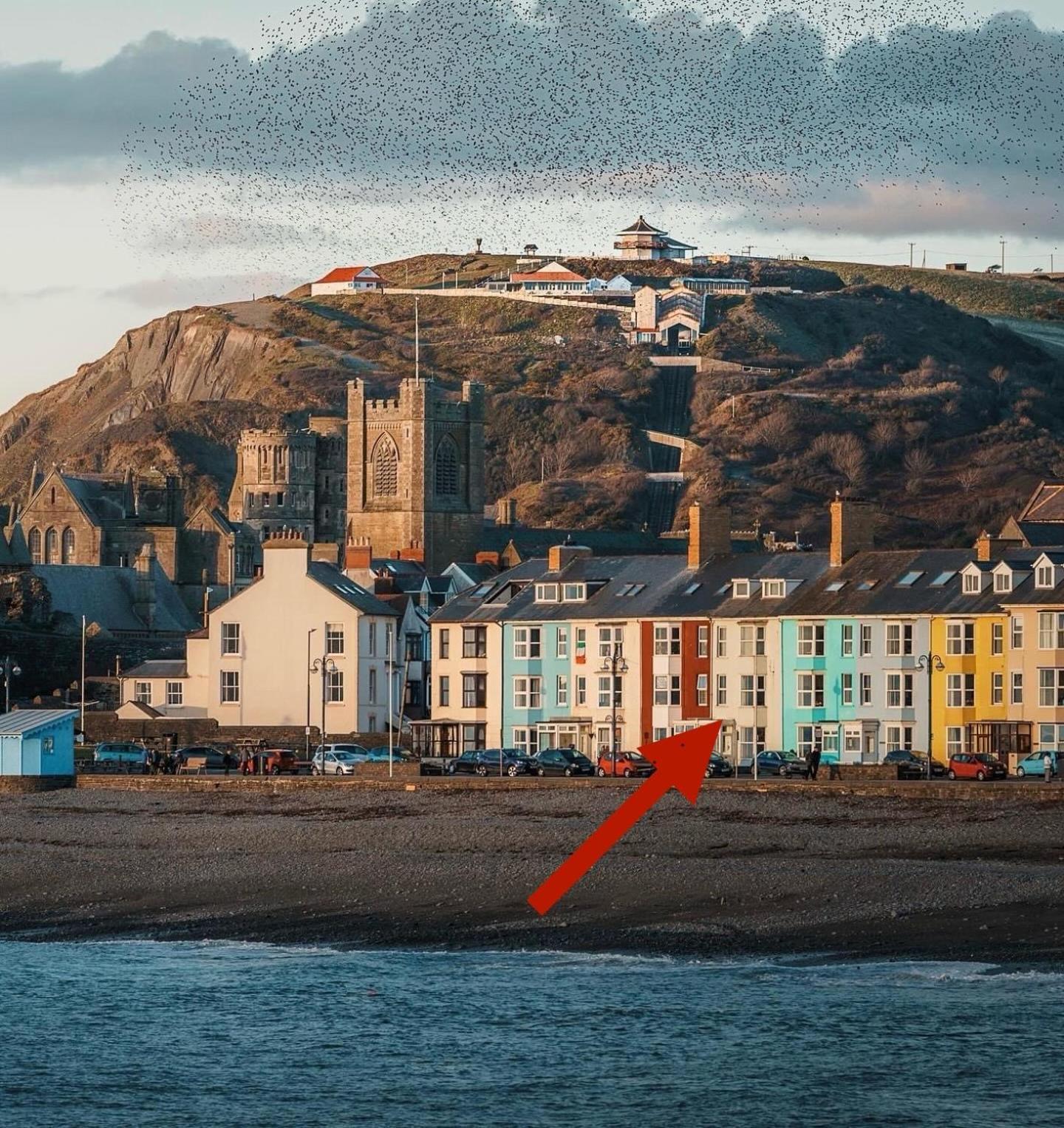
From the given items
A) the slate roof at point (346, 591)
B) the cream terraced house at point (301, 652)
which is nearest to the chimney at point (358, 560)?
the slate roof at point (346, 591)

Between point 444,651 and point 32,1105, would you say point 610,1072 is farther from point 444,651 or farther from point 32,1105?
point 444,651

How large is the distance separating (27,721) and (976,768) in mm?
26578

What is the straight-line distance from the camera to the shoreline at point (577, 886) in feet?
123

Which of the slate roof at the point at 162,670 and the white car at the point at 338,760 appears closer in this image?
the white car at the point at 338,760

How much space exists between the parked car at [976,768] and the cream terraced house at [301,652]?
2346 cm

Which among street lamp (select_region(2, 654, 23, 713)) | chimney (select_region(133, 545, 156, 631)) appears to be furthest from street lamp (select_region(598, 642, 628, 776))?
chimney (select_region(133, 545, 156, 631))

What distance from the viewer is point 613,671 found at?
73.2 meters

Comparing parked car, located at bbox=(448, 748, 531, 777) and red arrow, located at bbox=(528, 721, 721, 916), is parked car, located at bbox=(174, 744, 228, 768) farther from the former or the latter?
red arrow, located at bbox=(528, 721, 721, 916)

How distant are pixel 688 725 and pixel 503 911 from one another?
36.7 m

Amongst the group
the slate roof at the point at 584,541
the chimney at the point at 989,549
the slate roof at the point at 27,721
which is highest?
the slate roof at the point at 584,541

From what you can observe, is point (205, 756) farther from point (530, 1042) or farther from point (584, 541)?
point (584, 541)

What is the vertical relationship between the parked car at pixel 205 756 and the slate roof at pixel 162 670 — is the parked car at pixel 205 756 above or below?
below

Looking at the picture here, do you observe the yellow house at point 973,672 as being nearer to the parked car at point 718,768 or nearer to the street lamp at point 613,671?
the parked car at point 718,768

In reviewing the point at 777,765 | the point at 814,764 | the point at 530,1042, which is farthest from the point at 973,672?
the point at 530,1042
